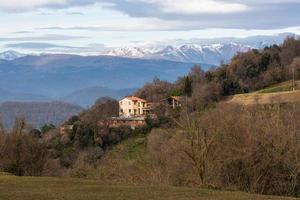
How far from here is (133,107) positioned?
93375mm

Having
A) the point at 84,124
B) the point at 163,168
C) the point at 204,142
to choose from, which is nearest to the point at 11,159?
the point at 163,168

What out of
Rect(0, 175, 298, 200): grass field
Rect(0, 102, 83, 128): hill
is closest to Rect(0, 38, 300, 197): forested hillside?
Rect(0, 175, 298, 200): grass field

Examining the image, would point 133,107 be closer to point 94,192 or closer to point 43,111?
point 94,192

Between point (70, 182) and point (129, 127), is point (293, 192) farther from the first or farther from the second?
point (129, 127)

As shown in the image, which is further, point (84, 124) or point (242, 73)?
point (242, 73)

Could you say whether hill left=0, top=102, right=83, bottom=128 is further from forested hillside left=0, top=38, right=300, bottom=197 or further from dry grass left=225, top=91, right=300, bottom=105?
forested hillside left=0, top=38, right=300, bottom=197

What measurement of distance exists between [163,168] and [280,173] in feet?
19.4

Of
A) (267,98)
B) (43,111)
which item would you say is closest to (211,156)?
(267,98)

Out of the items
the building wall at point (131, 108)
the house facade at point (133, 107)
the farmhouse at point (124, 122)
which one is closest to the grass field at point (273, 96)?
the farmhouse at point (124, 122)

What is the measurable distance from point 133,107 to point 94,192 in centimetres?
7626

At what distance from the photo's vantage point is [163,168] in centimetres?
2786

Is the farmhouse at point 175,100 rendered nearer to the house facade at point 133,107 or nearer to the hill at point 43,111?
the house facade at point 133,107

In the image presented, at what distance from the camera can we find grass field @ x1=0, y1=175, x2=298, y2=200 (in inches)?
629

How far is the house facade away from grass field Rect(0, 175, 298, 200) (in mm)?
71310
